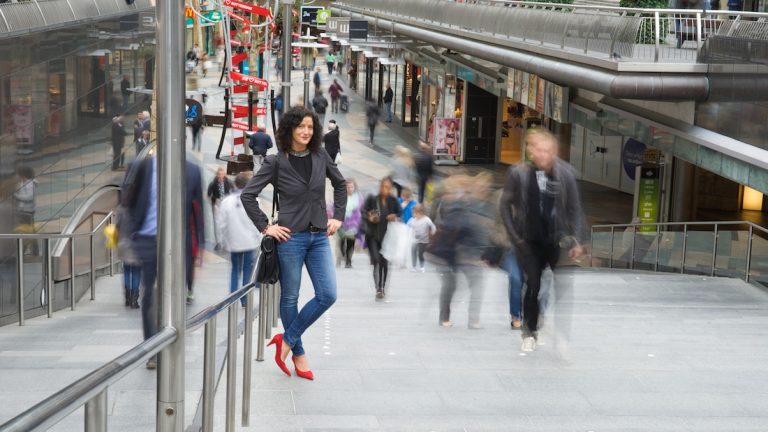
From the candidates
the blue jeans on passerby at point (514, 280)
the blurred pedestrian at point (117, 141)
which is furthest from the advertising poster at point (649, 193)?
the blue jeans on passerby at point (514, 280)

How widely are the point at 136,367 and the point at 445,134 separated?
1418 inches

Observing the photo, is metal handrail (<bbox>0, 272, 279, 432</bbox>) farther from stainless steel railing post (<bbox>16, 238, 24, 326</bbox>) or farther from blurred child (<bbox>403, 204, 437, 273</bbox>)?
blurred child (<bbox>403, 204, 437, 273</bbox>)

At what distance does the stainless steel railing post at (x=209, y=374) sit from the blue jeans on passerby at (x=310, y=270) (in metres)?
1.91

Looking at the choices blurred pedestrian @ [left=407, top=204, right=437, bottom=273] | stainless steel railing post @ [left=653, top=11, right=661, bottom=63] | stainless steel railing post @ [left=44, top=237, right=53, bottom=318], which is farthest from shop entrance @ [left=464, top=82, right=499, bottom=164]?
stainless steel railing post @ [left=44, top=237, right=53, bottom=318]

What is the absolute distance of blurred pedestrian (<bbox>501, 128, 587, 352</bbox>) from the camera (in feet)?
23.3

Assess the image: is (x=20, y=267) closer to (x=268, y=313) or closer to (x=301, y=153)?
(x=268, y=313)

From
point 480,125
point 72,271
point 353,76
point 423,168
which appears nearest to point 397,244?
point 72,271

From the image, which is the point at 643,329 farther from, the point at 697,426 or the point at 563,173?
the point at 697,426

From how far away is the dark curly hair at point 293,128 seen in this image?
19.8 feet

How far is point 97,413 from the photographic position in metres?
2.59

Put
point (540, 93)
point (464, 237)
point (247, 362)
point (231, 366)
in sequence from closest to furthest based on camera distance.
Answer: point (231, 366)
point (247, 362)
point (464, 237)
point (540, 93)

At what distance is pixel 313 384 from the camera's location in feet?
20.7

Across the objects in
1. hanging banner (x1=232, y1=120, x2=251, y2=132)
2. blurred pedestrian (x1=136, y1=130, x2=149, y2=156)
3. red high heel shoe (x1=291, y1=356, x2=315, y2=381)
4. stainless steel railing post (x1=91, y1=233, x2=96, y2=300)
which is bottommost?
hanging banner (x1=232, y1=120, x2=251, y2=132)

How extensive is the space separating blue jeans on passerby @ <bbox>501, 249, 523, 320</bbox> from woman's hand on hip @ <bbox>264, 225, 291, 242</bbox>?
85.8 inches
